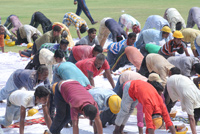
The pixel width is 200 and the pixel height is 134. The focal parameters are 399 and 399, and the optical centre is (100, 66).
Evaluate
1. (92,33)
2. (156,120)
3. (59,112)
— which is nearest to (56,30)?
(92,33)

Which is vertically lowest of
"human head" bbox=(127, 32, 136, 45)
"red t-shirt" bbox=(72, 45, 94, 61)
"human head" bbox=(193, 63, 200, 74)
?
"red t-shirt" bbox=(72, 45, 94, 61)

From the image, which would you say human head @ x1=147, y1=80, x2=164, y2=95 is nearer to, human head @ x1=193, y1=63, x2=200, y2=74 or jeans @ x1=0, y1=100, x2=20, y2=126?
human head @ x1=193, y1=63, x2=200, y2=74

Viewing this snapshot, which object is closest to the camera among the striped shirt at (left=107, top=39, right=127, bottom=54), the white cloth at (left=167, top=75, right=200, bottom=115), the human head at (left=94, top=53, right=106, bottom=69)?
the white cloth at (left=167, top=75, right=200, bottom=115)

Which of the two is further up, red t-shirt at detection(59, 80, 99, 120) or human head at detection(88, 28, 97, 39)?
red t-shirt at detection(59, 80, 99, 120)

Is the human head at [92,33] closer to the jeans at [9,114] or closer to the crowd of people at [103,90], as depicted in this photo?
the crowd of people at [103,90]

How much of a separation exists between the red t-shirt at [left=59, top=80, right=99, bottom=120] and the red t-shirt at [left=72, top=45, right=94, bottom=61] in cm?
259

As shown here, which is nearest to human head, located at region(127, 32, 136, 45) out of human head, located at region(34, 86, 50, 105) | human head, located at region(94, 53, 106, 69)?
human head, located at region(94, 53, 106, 69)

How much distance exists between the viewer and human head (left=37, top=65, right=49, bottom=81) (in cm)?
561

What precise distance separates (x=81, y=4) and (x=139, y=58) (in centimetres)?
740

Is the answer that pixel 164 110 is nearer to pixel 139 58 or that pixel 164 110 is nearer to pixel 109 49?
pixel 139 58

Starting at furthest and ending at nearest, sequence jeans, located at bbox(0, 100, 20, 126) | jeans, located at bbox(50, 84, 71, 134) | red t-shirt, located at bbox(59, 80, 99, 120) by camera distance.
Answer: jeans, located at bbox(0, 100, 20, 126) → jeans, located at bbox(50, 84, 71, 134) → red t-shirt, located at bbox(59, 80, 99, 120)

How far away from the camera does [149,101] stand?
15.4 feet

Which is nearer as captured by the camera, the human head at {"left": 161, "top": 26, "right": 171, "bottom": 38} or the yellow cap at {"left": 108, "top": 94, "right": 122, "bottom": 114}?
the yellow cap at {"left": 108, "top": 94, "right": 122, "bottom": 114}

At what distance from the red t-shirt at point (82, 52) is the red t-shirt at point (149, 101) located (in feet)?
8.56
